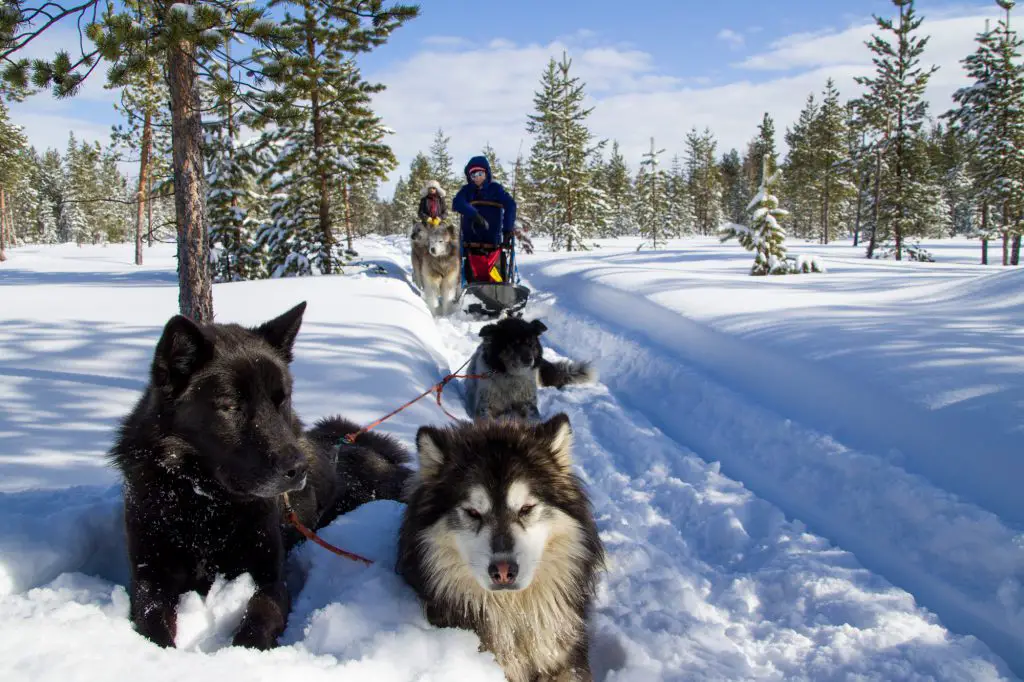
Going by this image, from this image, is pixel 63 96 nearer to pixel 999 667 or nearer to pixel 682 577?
pixel 682 577

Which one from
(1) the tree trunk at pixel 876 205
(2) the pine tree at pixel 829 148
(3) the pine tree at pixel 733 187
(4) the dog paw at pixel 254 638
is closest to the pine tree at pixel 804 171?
(2) the pine tree at pixel 829 148

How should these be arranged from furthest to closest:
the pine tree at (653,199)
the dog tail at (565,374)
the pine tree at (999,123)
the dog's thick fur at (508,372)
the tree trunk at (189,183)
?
the pine tree at (653,199), the pine tree at (999,123), the dog tail at (565,374), the dog's thick fur at (508,372), the tree trunk at (189,183)

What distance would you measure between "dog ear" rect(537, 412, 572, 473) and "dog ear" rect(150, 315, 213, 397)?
159 centimetres

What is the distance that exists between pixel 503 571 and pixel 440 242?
43.1 feet

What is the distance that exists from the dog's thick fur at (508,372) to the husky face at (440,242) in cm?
768

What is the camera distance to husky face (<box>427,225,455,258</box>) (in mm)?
14883

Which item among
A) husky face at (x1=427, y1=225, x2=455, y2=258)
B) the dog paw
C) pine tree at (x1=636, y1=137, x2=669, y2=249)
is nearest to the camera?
the dog paw

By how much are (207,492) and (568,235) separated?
38.2 m

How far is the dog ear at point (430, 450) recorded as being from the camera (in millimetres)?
2830

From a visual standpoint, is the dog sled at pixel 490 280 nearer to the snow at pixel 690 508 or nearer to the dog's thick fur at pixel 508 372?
the snow at pixel 690 508

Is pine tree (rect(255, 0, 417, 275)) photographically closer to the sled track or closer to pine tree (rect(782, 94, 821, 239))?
the sled track

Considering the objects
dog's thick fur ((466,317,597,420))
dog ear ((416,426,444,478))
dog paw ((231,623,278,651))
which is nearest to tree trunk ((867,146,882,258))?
dog's thick fur ((466,317,597,420))

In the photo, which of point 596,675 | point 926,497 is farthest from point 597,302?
point 596,675

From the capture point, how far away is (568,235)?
A: 3950 cm
